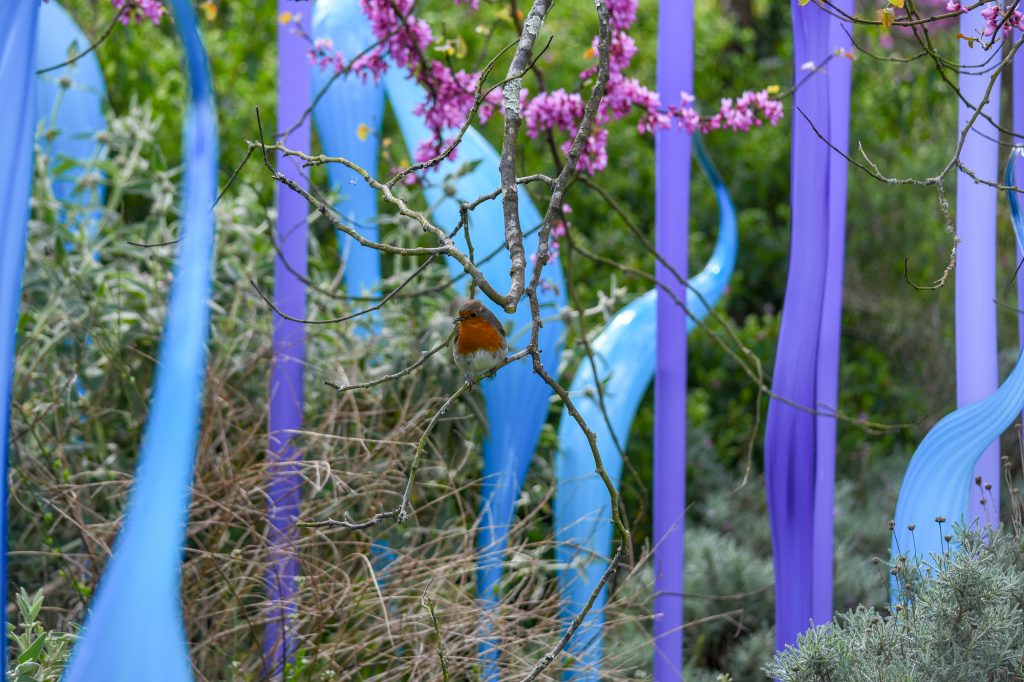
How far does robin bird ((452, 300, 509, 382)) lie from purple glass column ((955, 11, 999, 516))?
97cm

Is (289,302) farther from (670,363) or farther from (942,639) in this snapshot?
(942,639)

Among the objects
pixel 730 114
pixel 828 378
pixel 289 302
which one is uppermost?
pixel 730 114

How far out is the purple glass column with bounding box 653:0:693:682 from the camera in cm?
230

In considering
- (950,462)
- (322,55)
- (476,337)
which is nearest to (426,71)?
(322,55)

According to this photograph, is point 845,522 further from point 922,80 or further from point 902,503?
point 922,80

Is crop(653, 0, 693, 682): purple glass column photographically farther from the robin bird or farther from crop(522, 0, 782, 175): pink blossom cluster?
the robin bird

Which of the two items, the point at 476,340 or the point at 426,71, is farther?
the point at 426,71

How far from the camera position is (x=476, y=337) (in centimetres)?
189

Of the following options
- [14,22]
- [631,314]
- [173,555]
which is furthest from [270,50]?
[173,555]

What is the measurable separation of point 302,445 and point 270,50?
3.18m

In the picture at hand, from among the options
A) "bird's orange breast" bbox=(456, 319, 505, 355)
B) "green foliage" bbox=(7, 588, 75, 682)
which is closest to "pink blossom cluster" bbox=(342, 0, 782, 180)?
"bird's orange breast" bbox=(456, 319, 505, 355)

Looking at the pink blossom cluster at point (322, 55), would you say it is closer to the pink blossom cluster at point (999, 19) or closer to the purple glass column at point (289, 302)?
the purple glass column at point (289, 302)

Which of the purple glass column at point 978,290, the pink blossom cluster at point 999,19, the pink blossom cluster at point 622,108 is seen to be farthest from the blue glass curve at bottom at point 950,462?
the pink blossom cluster at point 622,108

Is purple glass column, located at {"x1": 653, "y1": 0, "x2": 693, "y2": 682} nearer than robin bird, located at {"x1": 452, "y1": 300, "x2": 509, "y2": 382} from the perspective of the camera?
No
